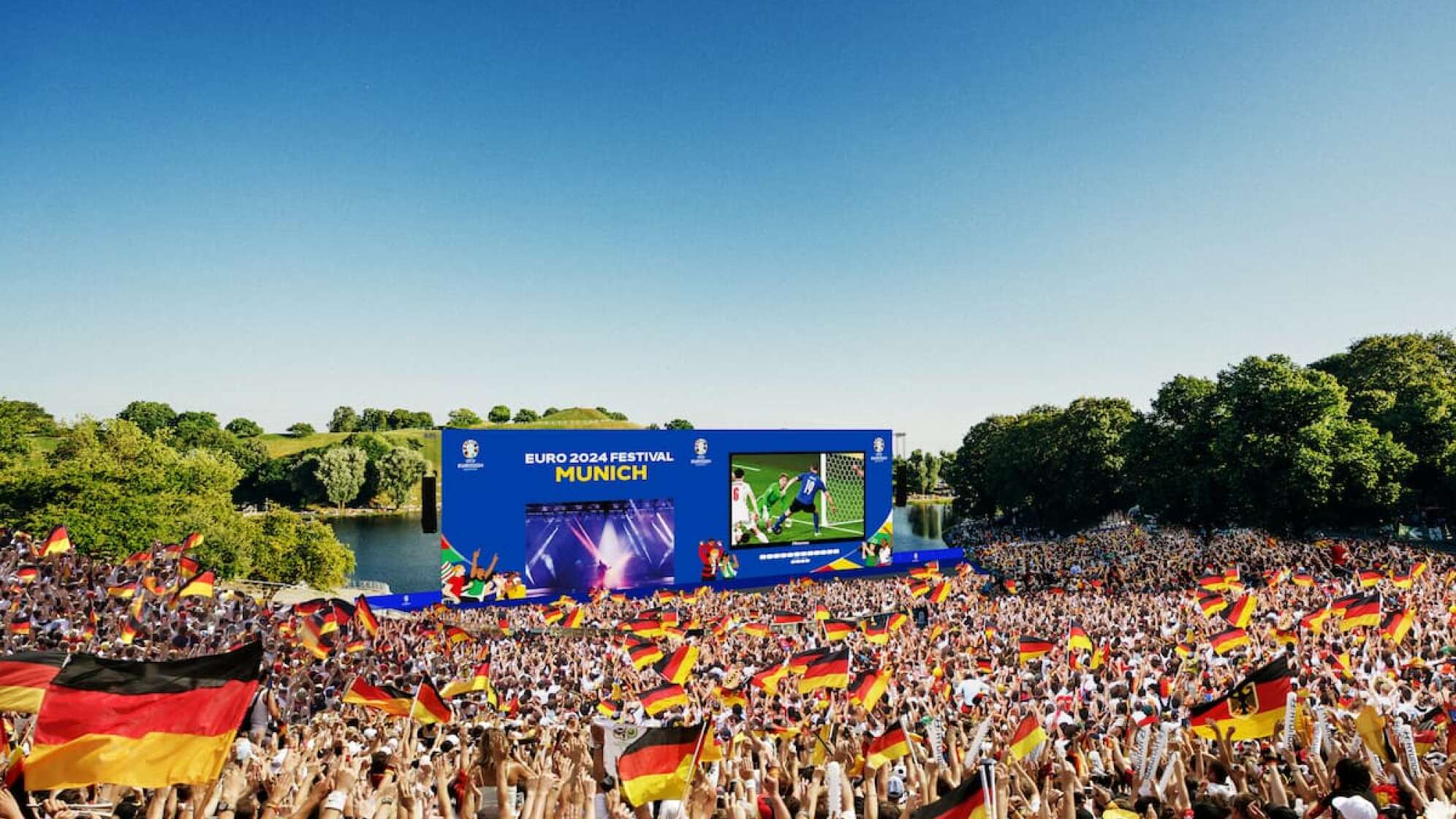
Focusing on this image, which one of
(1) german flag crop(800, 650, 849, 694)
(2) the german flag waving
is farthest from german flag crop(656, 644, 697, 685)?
(2) the german flag waving

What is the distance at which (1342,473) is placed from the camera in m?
34.5

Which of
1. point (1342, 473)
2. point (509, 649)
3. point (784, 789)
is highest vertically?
point (1342, 473)

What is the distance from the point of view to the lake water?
55.0 m

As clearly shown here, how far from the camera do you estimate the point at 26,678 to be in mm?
7711

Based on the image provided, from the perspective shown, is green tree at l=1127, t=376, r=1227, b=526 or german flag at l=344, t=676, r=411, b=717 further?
green tree at l=1127, t=376, r=1227, b=526

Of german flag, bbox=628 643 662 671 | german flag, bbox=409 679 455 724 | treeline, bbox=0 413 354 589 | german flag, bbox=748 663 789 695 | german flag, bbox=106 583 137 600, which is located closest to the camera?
german flag, bbox=409 679 455 724

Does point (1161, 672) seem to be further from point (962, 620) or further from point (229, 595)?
point (229, 595)

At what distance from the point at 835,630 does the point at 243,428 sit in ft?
478

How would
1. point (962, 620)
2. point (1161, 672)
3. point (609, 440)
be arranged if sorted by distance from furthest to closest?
1. point (609, 440)
2. point (962, 620)
3. point (1161, 672)

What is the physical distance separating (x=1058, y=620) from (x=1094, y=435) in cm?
3606

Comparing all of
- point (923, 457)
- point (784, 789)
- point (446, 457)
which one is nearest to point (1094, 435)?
point (446, 457)

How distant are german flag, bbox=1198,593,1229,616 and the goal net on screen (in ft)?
62.1

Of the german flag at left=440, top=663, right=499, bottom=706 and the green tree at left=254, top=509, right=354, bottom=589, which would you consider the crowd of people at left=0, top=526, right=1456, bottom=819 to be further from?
the green tree at left=254, top=509, right=354, bottom=589

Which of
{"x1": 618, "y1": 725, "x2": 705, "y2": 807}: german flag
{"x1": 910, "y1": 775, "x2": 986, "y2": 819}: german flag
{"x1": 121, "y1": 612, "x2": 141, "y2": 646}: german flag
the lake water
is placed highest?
{"x1": 910, "y1": 775, "x2": 986, "y2": 819}: german flag
